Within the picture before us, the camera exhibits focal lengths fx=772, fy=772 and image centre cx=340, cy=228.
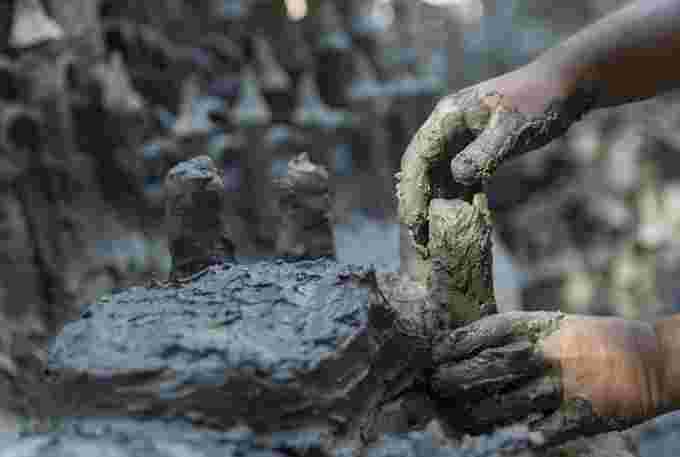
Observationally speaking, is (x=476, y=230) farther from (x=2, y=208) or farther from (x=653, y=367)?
(x=2, y=208)

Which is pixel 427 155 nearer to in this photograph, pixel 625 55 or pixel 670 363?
pixel 625 55

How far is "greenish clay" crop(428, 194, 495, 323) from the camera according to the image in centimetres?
146

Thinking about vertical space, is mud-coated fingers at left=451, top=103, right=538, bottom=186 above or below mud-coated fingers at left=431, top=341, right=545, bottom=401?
above

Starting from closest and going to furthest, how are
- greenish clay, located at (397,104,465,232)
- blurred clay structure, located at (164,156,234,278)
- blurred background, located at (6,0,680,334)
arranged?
blurred clay structure, located at (164,156,234,278) → greenish clay, located at (397,104,465,232) → blurred background, located at (6,0,680,334)

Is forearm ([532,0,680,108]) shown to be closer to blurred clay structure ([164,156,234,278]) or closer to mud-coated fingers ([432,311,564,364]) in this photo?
mud-coated fingers ([432,311,564,364])

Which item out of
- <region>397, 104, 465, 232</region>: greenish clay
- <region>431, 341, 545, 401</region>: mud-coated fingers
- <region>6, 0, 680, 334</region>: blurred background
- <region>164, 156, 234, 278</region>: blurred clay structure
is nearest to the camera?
<region>431, 341, 545, 401</region>: mud-coated fingers

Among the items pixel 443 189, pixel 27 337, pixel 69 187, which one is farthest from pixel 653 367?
pixel 69 187

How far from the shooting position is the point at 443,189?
159 cm

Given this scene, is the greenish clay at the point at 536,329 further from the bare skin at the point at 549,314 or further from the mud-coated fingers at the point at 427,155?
the mud-coated fingers at the point at 427,155

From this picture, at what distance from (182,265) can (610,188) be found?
4.84 metres

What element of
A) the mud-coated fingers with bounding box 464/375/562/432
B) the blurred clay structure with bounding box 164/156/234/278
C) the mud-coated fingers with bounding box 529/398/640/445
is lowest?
the mud-coated fingers with bounding box 529/398/640/445

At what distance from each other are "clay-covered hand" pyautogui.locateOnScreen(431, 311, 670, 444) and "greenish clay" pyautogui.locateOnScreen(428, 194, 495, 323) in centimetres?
10

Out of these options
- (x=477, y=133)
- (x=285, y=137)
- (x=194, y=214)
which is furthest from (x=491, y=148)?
(x=285, y=137)

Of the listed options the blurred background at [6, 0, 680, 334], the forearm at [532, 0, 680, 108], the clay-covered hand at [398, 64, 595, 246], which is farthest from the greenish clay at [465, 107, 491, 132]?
the blurred background at [6, 0, 680, 334]
